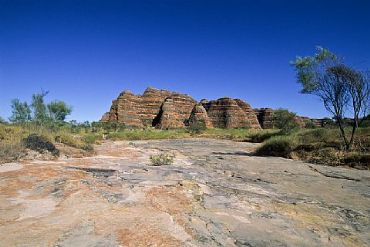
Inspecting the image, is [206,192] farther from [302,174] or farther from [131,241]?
[302,174]

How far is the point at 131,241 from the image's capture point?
11.5ft

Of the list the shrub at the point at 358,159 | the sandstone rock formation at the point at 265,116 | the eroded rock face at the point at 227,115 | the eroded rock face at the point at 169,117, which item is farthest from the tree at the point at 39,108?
the sandstone rock formation at the point at 265,116

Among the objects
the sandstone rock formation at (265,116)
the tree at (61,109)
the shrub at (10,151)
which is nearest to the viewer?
→ the shrub at (10,151)

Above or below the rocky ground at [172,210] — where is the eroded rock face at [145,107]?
above

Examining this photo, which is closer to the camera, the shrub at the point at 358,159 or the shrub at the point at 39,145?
the shrub at the point at 39,145

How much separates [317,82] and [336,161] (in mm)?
4776

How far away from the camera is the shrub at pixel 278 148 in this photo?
15.3 m

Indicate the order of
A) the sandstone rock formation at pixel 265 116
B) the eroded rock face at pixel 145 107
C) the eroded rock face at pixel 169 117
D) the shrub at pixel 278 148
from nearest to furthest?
the shrub at pixel 278 148 → the eroded rock face at pixel 169 117 → the eroded rock face at pixel 145 107 → the sandstone rock formation at pixel 265 116

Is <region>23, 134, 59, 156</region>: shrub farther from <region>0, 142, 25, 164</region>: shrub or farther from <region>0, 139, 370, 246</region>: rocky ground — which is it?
<region>0, 139, 370, 246</region>: rocky ground

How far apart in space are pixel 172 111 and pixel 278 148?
89.7 metres

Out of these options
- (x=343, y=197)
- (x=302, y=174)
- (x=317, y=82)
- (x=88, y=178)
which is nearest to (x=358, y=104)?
(x=317, y=82)

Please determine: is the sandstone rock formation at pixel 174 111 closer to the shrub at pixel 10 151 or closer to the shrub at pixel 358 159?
the shrub at pixel 358 159

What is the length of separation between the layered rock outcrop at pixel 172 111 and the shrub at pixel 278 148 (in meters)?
82.0

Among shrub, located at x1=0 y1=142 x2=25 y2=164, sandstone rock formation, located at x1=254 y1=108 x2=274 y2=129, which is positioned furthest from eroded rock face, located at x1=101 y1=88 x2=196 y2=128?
shrub, located at x1=0 y1=142 x2=25 y2=164
